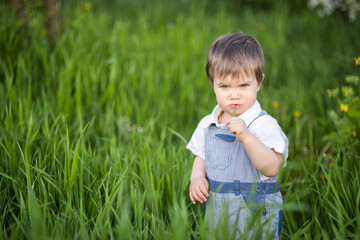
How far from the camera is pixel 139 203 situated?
61.4 inches

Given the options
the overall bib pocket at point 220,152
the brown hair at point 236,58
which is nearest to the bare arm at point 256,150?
the overall bib pocket at point 220,152

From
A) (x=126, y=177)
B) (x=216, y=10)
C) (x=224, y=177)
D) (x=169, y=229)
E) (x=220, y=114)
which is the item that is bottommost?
(x=169, y=229)

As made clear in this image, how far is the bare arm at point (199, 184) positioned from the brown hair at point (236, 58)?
430 mm

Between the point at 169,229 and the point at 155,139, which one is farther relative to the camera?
the point at 155,139

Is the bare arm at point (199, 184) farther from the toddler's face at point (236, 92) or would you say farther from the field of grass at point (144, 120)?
the toddler's face at point (236, 92)

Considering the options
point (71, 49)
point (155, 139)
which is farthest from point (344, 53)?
point (71, 49)

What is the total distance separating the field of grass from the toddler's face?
1.57 feet

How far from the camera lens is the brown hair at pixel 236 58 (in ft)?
4.81

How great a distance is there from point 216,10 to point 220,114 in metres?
4.95

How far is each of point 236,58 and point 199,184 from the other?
22.8 inches

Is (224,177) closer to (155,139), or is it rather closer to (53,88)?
(155,139)

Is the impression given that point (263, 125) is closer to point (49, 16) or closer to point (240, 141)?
point (240, 141)

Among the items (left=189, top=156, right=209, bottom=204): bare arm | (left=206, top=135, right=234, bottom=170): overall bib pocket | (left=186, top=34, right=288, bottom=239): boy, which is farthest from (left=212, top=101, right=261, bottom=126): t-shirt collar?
(left=189, top=156, right=209, bottom=204): bare arm

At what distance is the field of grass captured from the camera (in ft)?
5.14
